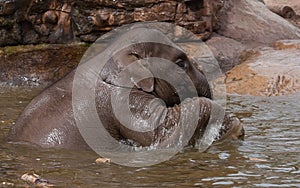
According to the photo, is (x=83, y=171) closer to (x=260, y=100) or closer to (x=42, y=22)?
(x=260, y=100)

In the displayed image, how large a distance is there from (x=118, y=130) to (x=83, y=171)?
1040 millimetres

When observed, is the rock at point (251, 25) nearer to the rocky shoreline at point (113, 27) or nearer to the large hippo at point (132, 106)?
the rocky shoreline at point (113, 27)

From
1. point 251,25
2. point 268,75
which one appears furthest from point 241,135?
point 251,25

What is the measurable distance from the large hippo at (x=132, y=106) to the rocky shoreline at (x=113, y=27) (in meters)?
4.30

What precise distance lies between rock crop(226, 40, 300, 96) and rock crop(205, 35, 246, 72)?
0.62 meters

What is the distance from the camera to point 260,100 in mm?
10641

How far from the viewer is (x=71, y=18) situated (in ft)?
45.1

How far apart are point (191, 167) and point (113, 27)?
7.43 m

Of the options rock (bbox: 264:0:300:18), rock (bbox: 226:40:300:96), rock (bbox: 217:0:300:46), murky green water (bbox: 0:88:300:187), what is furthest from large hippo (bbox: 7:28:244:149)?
rock (bbox: 264:0:300:18)

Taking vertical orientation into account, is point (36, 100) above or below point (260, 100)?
above

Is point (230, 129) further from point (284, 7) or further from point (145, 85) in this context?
Answer: point (284, 7)

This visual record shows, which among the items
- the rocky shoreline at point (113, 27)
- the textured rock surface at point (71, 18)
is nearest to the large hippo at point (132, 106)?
the rocky shoreline at point (113, 27)

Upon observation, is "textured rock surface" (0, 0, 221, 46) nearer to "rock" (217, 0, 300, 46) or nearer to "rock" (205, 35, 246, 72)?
"rock" (205, 35, 246, 72)

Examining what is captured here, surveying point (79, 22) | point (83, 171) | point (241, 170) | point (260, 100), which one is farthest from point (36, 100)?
point (79, 22)
